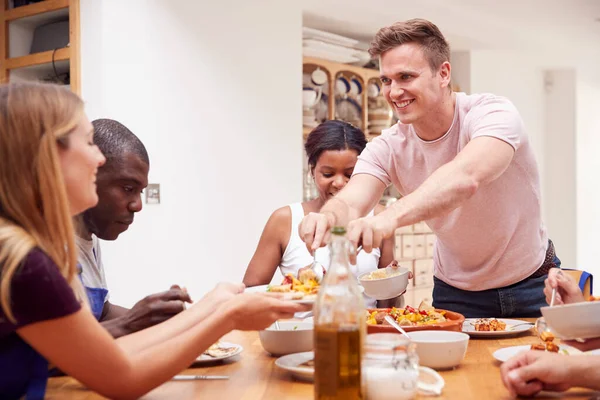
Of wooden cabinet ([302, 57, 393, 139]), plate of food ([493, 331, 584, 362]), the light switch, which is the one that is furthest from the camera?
wooden cabinet ([302, 57, 393, 139])

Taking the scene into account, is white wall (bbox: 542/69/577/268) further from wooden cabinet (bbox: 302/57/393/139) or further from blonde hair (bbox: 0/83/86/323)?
blonde hair (bbox: 0/83/86/323)

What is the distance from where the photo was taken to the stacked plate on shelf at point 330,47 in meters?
4.88

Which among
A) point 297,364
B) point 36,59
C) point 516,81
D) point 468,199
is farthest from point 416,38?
point 516,81

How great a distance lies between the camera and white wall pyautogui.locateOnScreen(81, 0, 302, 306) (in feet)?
11.4

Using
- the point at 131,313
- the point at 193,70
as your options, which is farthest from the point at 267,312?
the point at 193,70

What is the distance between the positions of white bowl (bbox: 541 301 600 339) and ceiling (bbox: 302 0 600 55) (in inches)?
147

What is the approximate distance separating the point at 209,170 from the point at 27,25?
1.32 metres

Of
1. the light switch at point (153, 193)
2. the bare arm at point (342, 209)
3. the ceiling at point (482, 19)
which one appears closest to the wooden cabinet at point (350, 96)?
the ceiling at point (482, 19)

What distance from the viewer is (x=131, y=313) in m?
1.51

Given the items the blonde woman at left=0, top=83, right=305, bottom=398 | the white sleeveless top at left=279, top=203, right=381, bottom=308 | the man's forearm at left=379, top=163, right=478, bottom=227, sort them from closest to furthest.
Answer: the blonde woman at left=0, top=83, right=305, bottom=398, the man's forearm at left=379, top=163, right=478, bottom=227, the white sleeveless top at left=279, top=203, right=381, bottom=308

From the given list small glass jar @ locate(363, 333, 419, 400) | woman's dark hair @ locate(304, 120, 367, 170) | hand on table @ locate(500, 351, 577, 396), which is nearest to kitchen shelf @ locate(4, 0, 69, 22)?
woman's dark hair @ locate(304, 120, 367, 170)

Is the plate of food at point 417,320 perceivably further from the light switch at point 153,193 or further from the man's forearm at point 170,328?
the light switch at point 153,193

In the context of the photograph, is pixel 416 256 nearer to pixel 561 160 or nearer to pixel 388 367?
pixel 561 160

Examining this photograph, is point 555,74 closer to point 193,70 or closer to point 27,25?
point 193,70
